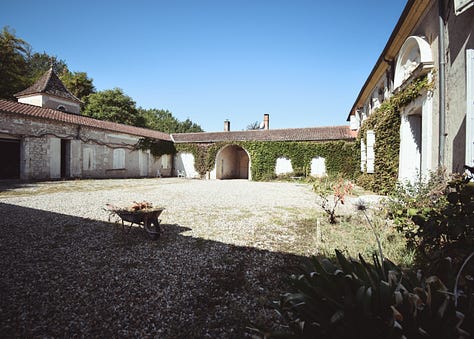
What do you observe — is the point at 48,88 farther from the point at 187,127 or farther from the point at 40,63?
the point at 187,127

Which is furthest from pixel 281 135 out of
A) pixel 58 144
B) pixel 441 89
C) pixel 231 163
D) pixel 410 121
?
pixel 58 144

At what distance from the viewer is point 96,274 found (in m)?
3.11

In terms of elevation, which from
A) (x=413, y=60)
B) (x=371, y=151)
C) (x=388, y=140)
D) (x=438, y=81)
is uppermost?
(x=413, y=60)

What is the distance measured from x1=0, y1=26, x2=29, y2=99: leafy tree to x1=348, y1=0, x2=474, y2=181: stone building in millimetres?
34341

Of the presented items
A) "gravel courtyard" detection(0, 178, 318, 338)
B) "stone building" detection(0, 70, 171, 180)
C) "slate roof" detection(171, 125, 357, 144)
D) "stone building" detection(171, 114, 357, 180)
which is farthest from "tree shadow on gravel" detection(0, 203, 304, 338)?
"slate roof" detection(171, 125, 357, 144)

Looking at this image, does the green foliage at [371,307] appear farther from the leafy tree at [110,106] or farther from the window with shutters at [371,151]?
the leafy tree at [110,106]

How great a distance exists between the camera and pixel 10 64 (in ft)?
84.5

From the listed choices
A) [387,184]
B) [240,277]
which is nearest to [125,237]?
[240,277]

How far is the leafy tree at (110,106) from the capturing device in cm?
3384

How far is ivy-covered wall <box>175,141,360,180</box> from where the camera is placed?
18.0m

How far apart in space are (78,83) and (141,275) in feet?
133

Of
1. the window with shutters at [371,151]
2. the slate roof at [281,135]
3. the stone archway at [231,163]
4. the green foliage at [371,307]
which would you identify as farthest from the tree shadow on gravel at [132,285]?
the stone archway at [231,163]

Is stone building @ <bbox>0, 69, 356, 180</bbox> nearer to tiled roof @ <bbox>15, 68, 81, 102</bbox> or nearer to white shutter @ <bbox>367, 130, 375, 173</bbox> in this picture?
tiled roof @ <bbox>15, 68, 81, 102</bbox>

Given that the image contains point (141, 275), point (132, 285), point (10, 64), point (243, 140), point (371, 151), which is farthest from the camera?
point (10, 64)
